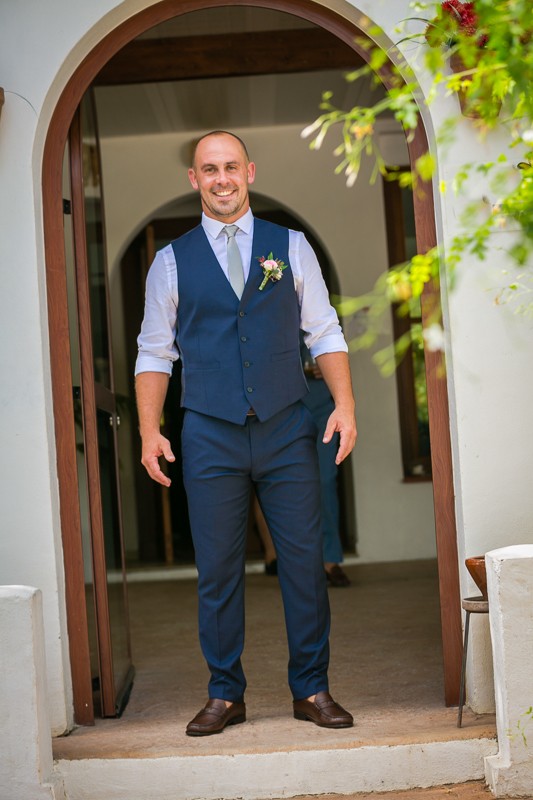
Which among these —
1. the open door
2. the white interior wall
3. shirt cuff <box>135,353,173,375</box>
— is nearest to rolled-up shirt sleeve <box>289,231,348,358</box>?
shirt cuff <box>135,353,173,375</box>

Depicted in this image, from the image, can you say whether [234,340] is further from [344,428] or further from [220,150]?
[220,150]

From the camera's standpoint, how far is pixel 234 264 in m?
3.25

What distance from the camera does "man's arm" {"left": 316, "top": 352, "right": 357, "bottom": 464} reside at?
323 centimetres

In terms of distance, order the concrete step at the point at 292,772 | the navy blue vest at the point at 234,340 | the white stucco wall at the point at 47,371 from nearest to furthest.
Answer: the concrete step at the point at 292,772 → the navy blue vest at the point at 234,340 → the white stucco wall at the point at 47,371

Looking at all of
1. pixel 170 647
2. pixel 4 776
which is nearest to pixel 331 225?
pixel 170 647

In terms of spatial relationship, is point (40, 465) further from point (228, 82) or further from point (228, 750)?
point (228, 82)

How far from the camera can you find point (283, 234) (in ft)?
10.9

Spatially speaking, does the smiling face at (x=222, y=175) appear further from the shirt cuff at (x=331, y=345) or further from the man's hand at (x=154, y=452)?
the man's hand at (x=154, y=452)

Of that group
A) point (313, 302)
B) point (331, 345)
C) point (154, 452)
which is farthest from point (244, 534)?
point (313, 302)

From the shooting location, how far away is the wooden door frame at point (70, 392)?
3.41m

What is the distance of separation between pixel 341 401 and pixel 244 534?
51 cm

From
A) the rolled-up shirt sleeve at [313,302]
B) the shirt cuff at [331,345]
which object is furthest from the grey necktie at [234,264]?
the shirt cuff at [331,345]

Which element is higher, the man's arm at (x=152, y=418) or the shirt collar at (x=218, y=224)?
the shirt collar at (x=218, y=224)

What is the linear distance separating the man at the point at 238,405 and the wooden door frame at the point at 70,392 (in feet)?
0.96
